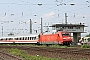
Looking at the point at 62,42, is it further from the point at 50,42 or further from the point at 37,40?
the point at 37,40

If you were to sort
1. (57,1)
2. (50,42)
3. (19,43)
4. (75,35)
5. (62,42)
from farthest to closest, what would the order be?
(75,35), (19,43), (50,42), (62,42), (57,1)

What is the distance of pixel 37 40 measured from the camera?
57.8m

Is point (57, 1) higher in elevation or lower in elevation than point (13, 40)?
higher

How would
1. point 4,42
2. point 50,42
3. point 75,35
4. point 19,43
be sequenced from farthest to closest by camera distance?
point 75,35
point 4,42
point 19,43
point 50,42

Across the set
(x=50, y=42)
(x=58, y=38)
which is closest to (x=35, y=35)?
(x=50, y=42)

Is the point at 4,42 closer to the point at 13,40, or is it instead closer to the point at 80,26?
the point at 13,40

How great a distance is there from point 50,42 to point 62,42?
6.13 m

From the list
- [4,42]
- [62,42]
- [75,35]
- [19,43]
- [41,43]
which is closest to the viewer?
[62,42]

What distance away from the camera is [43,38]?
55.2 meters

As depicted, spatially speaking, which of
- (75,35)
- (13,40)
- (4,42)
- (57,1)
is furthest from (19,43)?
(75,35)

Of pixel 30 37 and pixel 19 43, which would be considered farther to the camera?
pixel 19 43

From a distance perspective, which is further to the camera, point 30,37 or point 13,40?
point 13,40

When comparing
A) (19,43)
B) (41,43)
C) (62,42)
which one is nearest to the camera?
(62,42)

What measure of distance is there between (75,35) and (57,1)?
55771 mm
